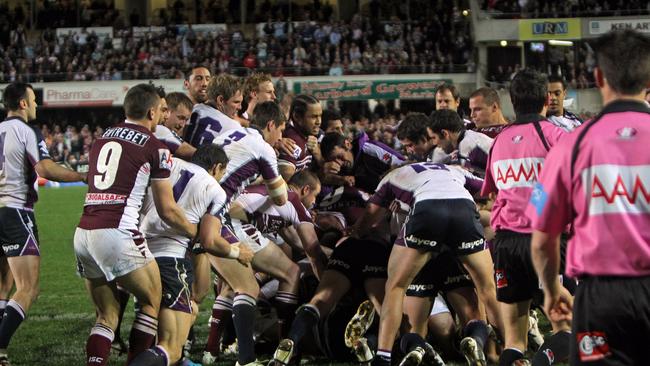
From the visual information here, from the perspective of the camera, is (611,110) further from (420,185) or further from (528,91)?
(420,185)

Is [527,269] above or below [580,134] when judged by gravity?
below

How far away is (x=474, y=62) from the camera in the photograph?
4097 cm

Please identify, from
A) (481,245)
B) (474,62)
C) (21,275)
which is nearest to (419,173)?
(481,245)

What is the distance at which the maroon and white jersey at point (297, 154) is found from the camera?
8923 millimetres

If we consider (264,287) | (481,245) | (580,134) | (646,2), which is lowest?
(264,287)

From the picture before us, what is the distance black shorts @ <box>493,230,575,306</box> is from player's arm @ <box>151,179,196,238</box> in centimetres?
212

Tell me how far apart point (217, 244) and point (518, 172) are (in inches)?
84.6

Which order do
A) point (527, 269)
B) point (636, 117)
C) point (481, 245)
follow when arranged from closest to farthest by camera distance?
1. point (636, 117)
2. point (527, 269)
3. point (481, 245)

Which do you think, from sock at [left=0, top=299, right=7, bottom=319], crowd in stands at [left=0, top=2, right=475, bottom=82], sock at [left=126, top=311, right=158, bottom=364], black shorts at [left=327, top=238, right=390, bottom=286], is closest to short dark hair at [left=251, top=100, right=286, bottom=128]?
black shorts at [left=327, top=238, right=390, bottom=286]

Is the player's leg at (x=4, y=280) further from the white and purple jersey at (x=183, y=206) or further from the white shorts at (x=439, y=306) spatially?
the white shorts at (x=439, y=306)

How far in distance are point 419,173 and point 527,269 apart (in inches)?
59.8

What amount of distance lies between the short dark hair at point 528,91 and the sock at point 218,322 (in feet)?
10.8

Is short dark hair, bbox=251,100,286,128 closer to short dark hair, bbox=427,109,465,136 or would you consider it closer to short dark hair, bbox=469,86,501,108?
short dark hair, bbox=427,109,465,136

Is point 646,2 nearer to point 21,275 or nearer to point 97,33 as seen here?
point 97,33
